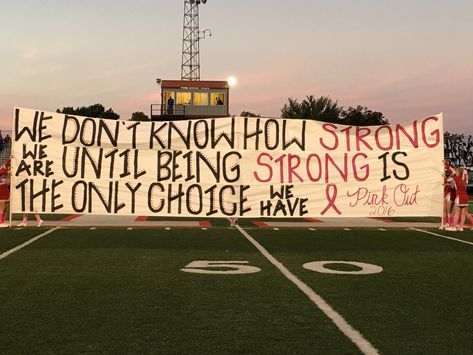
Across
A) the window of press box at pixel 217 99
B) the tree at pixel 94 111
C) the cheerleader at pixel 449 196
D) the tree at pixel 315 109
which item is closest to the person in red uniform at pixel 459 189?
the cheerleader at pixel 449 196

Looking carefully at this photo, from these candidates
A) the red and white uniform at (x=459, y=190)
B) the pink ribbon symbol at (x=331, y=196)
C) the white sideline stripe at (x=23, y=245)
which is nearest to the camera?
the white sideline stripe at (x=23, y=245)

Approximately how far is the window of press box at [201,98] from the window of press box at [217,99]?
429 mm

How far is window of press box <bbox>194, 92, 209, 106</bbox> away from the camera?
46.4 meters

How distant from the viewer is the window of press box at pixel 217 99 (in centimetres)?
4641

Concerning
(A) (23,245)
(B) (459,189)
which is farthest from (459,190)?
(A) (23,245)

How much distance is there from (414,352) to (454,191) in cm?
915

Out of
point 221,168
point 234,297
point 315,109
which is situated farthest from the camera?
point 315,109

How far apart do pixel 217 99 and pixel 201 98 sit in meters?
1.33

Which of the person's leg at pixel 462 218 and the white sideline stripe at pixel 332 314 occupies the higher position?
the person's leg at pixel 462 218

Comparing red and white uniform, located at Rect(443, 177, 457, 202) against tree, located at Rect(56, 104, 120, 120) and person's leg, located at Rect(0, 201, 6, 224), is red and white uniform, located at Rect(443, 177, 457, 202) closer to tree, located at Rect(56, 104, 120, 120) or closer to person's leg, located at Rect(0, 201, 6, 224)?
person's leg, located at Rect(0, 201, 6, 224)

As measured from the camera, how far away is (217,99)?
152ft

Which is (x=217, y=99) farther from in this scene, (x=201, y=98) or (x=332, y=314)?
(x=332, y=314)

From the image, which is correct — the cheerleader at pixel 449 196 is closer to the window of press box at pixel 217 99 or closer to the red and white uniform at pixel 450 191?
the red and white uniform at pixel 450 191

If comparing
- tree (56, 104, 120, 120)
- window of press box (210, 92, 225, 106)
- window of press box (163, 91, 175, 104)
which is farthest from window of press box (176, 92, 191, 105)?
tree (56, 104, 120, 120)
